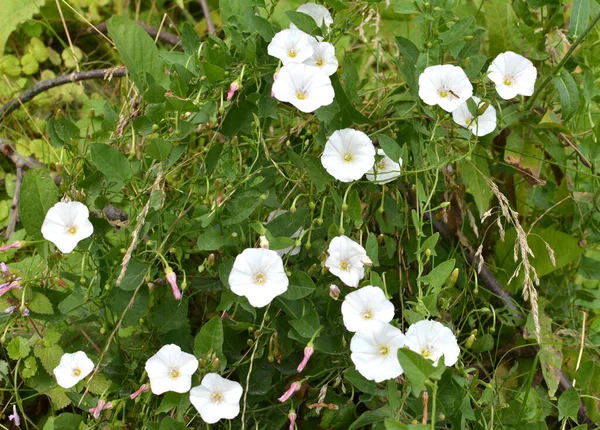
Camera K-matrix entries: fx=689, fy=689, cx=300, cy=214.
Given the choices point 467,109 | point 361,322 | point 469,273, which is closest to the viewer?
point 361,322

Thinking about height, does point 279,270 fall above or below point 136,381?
above

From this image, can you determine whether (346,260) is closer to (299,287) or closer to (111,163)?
(299,287)

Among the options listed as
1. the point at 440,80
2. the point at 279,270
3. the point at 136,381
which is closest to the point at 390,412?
the point at 279,270

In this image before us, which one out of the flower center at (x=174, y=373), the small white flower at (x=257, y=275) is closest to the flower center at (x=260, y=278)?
the small white flower at (x=257, y=275)

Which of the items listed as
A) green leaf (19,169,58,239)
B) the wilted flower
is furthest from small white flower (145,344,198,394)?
green leaf (19,169,58,239)

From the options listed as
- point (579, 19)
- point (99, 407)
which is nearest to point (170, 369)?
point (99, 407)

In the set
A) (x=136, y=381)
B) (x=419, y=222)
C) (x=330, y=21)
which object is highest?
(x=330, y=21)

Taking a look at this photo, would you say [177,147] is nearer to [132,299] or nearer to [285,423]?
[132,299]
